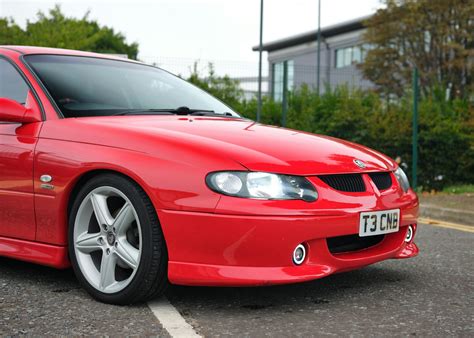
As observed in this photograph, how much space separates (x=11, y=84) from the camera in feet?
14.6

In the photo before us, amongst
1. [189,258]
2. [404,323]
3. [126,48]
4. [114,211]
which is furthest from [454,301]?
[126,48]

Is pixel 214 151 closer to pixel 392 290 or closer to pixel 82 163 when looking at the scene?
pixel 82 163

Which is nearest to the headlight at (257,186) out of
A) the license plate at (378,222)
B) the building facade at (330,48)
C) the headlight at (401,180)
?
the license plate at (378,222)

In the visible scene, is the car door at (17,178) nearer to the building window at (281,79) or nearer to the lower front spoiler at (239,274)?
the lower front spoiler at (239,274)

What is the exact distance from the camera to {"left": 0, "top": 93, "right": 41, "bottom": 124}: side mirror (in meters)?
4.04

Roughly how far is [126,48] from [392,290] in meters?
56.4

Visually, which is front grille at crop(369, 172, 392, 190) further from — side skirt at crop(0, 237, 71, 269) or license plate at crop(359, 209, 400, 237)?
side skirt at crop(0, 237, 71, 269)

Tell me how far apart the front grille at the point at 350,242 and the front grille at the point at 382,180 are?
0.27 metres

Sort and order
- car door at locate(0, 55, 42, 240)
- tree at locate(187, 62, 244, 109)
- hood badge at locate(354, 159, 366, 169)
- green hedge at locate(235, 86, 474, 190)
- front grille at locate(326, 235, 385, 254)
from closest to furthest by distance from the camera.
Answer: front grille at locate(326, 235, 385, 254), hood badge at locate(354, 159, 366, 169), car door at locate(0, 55, 42, 240), green hedge at locate(235, 86, 474, 190), tree at locate(187, 62, 244, 109)

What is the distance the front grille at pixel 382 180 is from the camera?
12.7 feet

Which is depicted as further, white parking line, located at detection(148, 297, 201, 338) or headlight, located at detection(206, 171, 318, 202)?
headlight, located at detection(206, 171, 318, 202)

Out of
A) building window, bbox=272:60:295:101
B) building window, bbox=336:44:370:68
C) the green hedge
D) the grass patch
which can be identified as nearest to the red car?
the grass patch

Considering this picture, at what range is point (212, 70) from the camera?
1402 cm

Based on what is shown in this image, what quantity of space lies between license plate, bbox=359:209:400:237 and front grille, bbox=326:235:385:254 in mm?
96
